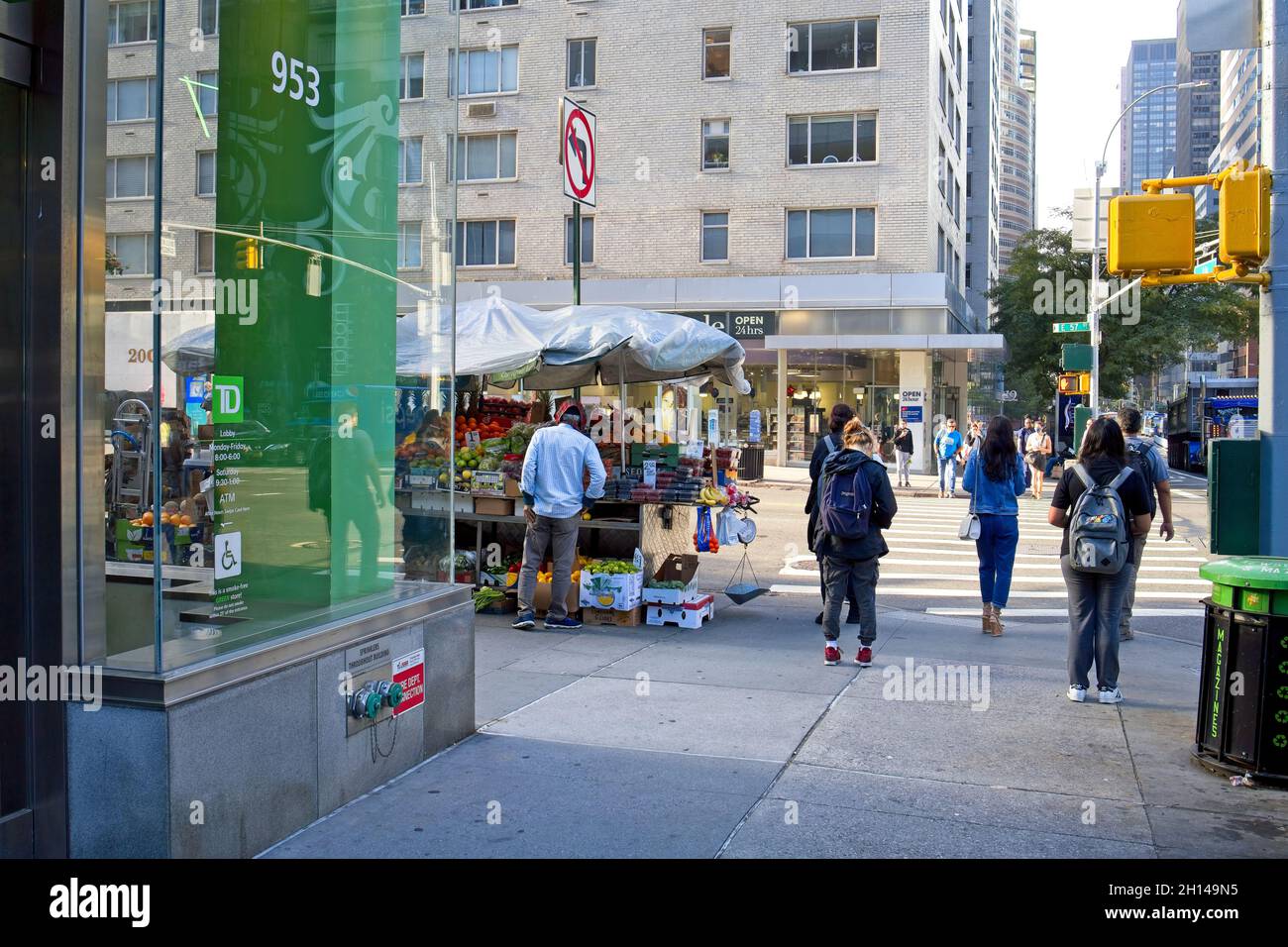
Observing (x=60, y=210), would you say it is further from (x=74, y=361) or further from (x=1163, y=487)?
(x=1163, y=487)

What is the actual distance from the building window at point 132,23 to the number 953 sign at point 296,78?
2.88 feet

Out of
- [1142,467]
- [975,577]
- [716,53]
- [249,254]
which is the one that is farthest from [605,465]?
[716,53]

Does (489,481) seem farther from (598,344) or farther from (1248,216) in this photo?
(1248,216)

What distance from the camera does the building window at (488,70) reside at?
3647cm

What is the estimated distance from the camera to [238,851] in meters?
4.43

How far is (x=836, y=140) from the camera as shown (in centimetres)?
3431

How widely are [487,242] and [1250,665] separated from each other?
111 feet

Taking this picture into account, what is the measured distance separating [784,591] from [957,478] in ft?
66.4

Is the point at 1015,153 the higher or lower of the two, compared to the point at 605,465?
higher

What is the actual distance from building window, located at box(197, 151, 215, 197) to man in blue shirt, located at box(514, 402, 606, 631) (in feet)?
17.2

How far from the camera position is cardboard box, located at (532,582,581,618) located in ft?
34.9

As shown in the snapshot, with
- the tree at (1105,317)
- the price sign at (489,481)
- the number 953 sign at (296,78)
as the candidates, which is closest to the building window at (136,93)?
the number 953 sign at (296,78)

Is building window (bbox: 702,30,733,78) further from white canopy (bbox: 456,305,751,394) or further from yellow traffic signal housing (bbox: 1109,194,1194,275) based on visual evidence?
yellow traffic signal housing (bbox: 1109,194,1194,275)
